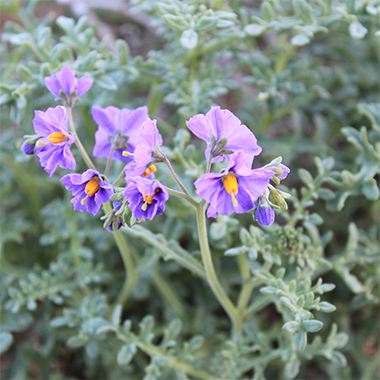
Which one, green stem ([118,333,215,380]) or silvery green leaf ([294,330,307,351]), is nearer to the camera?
silvery green leaf ([294,330,307,351])

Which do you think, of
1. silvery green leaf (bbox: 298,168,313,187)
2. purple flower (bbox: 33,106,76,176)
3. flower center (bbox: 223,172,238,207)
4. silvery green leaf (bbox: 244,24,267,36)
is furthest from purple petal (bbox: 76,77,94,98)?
silvery green leaf (bbox: 298,168,313,187)

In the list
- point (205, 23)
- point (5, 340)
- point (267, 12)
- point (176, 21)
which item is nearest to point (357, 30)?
point (267, 12)

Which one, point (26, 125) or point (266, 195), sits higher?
point (266, 195)

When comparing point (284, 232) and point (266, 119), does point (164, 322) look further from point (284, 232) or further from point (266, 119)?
point (266, 119)

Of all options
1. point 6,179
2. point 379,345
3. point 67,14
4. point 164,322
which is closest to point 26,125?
point 6,179

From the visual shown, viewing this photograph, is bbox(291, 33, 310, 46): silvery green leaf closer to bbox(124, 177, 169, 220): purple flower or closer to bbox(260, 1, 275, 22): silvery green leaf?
bbox(260, 1, 275, 22): silvery green leaf

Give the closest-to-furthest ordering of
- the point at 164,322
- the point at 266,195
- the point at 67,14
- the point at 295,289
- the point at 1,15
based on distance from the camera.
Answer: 1. the point at 266,195
2. the point at 295,289
3. the point at 164,322
4. the point at 67,14
5. the point at 1,15
